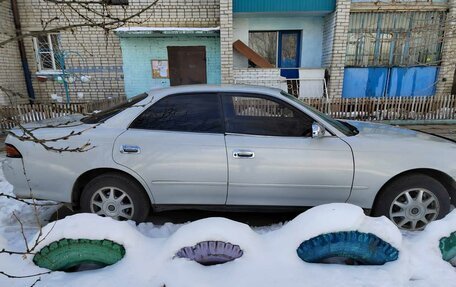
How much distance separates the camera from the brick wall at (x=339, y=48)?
8.62 m

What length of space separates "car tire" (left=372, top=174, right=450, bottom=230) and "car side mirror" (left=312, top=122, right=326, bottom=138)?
88 centimetres

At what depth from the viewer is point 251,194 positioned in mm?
3012

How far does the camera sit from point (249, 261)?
222 centimetres

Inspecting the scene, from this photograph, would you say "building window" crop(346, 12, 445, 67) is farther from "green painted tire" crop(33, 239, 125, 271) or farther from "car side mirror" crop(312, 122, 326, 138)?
"green painted tire" crop(33, 239, 125, 271)

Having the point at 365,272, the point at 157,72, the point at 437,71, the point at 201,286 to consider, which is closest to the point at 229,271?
the point at 201,286

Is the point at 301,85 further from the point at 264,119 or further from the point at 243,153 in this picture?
the point at 243,153

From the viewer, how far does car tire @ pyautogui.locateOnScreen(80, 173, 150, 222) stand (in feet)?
10.0

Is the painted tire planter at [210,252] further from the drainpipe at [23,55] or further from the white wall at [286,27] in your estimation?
the drainpipe at [23,55]

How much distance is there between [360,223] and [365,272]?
1.20ft

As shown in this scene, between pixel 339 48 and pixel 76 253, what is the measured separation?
9.00m

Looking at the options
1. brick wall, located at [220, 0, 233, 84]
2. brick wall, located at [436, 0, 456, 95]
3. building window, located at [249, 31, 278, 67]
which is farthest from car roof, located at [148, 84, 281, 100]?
brick wall, located at [436, 0, 456, 95]

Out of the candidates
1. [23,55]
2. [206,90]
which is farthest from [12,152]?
[23,55]

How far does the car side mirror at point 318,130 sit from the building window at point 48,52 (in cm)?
1041

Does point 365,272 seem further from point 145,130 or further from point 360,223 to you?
point 145,130
